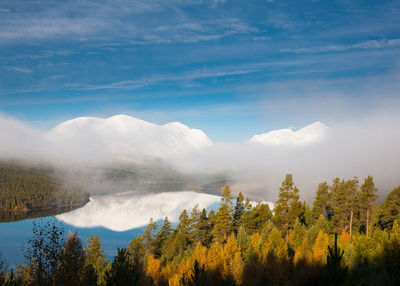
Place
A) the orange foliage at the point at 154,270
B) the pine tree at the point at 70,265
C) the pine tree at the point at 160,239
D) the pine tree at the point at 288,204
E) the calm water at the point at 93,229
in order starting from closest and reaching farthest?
the pine tree at the point at 70,265, the orange foliage at the point at 154,270, the pine tree at the point at 288,204, the pine tree at the point at 160,239, the calm water at the point at 93,229

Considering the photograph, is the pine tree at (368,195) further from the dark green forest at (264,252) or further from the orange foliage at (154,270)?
the orange foliage at (154,270)

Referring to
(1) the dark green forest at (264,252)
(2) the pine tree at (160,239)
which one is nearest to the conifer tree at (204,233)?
(1) the dark green forest at (264,252)

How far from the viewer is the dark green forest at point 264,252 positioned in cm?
2552

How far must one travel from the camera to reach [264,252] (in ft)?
130

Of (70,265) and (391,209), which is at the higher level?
(391,209)

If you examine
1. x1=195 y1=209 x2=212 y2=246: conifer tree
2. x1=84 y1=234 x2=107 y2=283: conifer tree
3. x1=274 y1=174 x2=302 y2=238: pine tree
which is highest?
x1=274 y1=174 x2=302 y2=238: pine tree

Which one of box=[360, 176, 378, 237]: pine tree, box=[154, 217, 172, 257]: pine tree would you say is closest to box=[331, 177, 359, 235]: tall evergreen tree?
box=[360, 176, 378, 237]: pine tree

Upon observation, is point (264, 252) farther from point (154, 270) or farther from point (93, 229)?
point (93, 229)

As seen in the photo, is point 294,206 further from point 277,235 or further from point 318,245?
point 318,245

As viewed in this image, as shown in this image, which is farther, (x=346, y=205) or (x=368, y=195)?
(x=346, y=205)

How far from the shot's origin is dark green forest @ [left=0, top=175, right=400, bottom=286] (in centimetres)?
2552

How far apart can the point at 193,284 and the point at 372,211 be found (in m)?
44.8

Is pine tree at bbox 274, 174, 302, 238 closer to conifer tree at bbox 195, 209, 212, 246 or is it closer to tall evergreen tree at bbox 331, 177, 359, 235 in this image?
tall evergreen tree at bbox 331, 177, 359, 235

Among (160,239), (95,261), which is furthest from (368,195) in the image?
(95,261)
